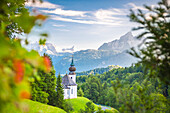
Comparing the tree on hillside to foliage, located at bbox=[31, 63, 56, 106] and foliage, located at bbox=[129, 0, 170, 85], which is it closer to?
foliage, located at bbox=[31, 63, 56, 106]

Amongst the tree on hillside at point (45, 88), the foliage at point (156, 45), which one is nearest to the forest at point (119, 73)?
the foliage at point (156, 45)

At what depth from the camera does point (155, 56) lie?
4531 mm

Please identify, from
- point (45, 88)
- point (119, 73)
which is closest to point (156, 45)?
point (119, 73)

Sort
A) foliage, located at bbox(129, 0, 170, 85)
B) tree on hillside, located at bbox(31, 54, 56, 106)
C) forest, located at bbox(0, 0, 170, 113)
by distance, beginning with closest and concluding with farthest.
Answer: forest, located at bbox(0, 0, 170, 113) < foliage, located at bbox(129, 0, 170, 85) < tree on hillside, located at bbox(31, 54, 56, 106)

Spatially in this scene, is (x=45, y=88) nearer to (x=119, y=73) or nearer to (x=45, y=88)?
(x=45, y=88)

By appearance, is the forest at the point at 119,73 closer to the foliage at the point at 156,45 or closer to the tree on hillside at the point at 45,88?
the foliage at the point at 156,45

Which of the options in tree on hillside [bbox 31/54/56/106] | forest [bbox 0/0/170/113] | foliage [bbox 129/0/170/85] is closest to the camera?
forest [bbox 0/0/170/113]

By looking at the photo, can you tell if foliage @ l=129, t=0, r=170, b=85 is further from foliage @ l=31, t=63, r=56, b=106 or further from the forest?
foliage @ l=31, t=63, r=56, b=106

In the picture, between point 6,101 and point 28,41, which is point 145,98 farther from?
point 6,101

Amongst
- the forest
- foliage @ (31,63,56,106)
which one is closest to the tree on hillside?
foliage @ (31,63,56,106)

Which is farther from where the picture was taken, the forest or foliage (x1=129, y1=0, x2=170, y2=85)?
foliage (x1=129, y1=0, x2=170, y2=85)

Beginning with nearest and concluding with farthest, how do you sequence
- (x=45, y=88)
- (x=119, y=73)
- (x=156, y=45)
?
1. (x=156, y=45)
2. (x=119, y=73)
3. (x=45, y=88)

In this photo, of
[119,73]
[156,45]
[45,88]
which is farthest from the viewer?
[45,88]

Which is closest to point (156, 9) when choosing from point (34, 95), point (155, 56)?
point (155, 56)
